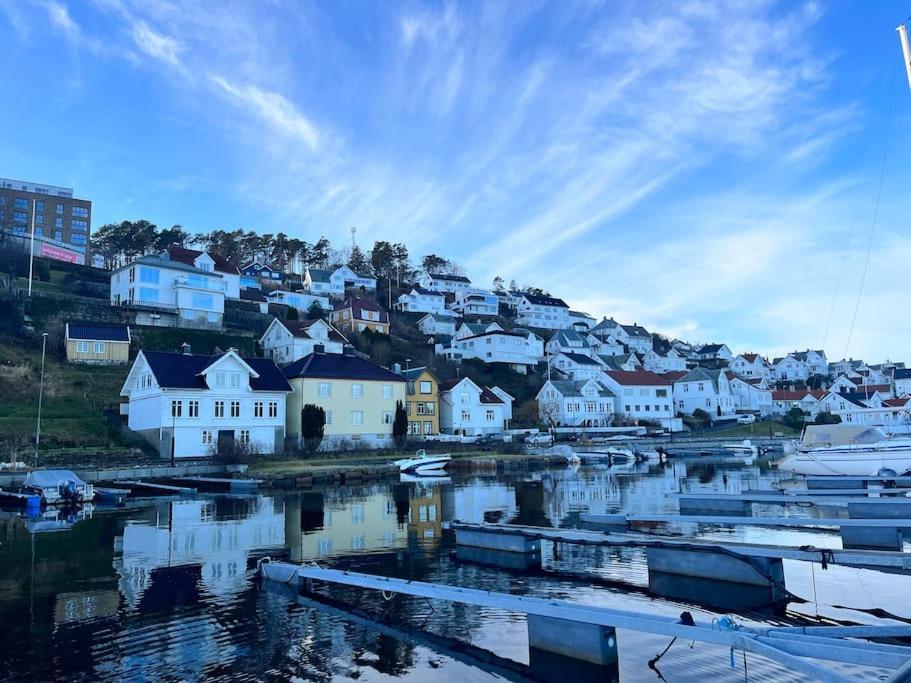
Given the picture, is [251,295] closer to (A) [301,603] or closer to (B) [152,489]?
(B) [152,489]

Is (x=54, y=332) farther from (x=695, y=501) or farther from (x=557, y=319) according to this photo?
(x=557, y=319)

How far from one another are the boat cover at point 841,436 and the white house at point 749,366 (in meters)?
114

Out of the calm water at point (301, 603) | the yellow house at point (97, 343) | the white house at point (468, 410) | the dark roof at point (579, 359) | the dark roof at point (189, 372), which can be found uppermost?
the dark roof at point (579, 359)

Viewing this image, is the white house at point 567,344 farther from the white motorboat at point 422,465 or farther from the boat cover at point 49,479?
the boat cover at point 49,479

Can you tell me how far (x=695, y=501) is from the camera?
82.3 ft

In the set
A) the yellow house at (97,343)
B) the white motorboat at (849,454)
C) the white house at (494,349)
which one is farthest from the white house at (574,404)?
the yellow house at (97,343)

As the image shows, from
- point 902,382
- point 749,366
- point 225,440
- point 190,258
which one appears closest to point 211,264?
point 190,258

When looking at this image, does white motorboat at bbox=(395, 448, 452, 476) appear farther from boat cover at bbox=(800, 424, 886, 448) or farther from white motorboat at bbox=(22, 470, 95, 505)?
boat cover at bbox=(800, 424, 886, 448)

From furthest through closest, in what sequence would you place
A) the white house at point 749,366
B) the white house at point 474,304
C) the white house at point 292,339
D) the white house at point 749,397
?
1. the white house at point 749,366
2. the white house at point 474,304
3. the white house at point 749,397
4. the white house at point 292,339

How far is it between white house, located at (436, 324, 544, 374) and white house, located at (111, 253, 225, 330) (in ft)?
130

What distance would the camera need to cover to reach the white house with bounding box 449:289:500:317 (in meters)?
132

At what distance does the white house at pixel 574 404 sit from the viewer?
85.8 m

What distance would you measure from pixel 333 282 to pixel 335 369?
60.7 metres

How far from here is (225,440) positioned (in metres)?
48.0
